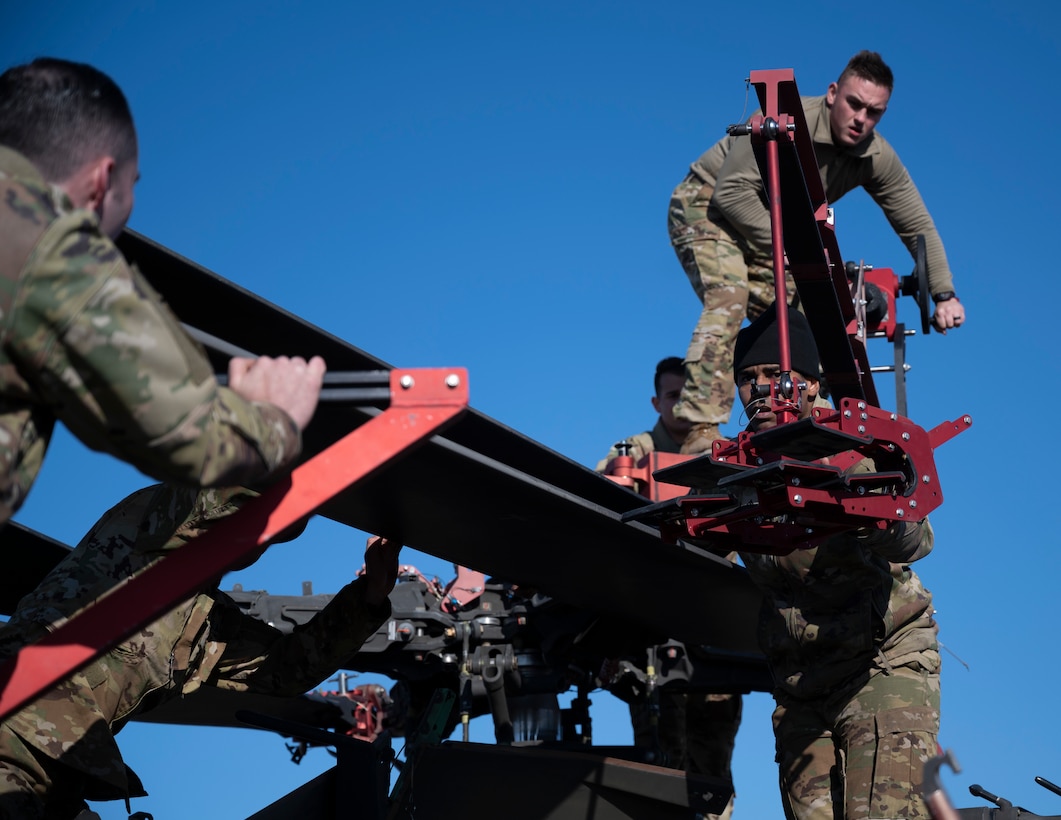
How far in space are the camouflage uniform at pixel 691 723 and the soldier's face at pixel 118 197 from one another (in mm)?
5486

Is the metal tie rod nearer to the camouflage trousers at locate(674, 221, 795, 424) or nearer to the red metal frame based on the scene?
the red metal frame

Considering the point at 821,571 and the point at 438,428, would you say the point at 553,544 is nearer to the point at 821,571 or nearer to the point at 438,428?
the point at 821,571

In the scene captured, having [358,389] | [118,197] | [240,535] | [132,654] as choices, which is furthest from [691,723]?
[118,197]

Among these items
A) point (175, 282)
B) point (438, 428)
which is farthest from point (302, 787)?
point (438, 428)

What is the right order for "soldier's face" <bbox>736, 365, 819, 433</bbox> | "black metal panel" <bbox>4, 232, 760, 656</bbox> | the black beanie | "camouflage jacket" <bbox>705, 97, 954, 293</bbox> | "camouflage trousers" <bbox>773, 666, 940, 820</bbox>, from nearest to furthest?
1. "black metal panel" <bbox>4, 232, 760, 656</bbox>
2. "camouflage trousers" <bbox>773, 666, 940, 820</bbox>
3. "soldier's face" <bbox>736, 365, 819, 433</bbox>
4. the black beanie
5. "camouflage jacket" <bbox>705, 97, 954, 293</bbox>

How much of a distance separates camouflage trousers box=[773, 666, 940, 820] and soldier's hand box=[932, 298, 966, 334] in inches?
106

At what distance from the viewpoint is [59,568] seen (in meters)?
Result: 4.47

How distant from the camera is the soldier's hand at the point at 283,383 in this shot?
2703mm

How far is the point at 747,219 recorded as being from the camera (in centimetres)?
730

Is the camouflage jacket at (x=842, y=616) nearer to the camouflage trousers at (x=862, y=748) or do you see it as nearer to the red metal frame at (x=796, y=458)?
the camouflage trousers at (x=862, y=748)

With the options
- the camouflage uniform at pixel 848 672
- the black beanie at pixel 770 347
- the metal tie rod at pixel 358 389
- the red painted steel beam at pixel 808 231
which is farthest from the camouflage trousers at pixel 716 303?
the metal tie rod at pixel 358 389

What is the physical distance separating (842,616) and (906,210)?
3218 millimetres

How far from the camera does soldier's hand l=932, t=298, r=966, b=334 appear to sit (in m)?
7.46

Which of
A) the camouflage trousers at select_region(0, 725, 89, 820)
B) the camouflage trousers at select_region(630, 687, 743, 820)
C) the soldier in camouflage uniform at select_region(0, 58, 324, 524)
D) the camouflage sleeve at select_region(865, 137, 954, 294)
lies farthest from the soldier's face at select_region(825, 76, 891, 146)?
the soldier in camouflage uniform at select_region(0, 58, 324, 524)
